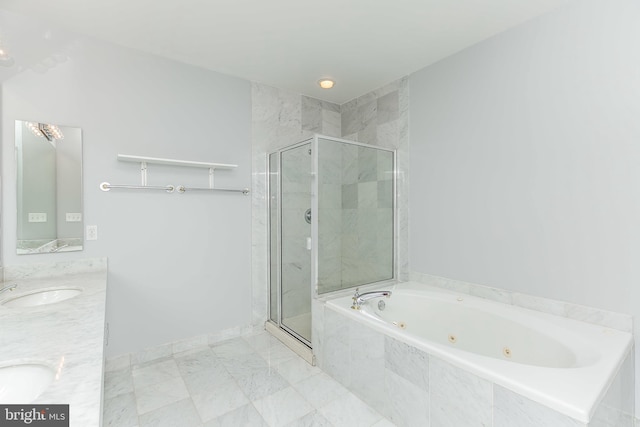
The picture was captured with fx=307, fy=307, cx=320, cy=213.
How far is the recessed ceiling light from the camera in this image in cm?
290

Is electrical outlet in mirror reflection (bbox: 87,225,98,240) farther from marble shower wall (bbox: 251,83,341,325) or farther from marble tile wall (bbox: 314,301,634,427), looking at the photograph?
marble tile wall (bbox: 314,301,634,427)

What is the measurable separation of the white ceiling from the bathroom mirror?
76cm

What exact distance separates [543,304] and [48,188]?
10.9 feet

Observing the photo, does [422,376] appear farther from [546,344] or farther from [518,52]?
[518,52]

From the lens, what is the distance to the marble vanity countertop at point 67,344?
2.40ft

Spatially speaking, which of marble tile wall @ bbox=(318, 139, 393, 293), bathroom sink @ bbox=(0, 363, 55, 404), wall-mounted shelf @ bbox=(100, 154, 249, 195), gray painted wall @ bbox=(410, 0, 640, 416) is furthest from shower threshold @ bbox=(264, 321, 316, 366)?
bathroom sink @ bbox=(0, 363, 55, 404)

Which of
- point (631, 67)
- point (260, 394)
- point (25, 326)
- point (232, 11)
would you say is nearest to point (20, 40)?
point (232, 11)

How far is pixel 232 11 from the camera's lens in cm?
192

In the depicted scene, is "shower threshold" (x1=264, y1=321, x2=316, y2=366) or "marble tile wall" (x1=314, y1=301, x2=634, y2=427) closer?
"marble tile wall" (x1=314, y1=301, x2=634, y2=427)

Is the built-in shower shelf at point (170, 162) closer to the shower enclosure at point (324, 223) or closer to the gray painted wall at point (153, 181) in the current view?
the gray painted wall at point (153, 181)

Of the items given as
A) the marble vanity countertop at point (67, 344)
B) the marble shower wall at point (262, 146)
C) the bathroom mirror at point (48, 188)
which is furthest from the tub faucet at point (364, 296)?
the bathroom mirror at point (48, 188)

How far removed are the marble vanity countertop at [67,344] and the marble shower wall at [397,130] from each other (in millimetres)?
2275

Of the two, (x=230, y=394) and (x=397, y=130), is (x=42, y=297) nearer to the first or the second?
(x=230, y=394)

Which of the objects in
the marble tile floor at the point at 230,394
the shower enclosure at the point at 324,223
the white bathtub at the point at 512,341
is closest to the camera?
the white bathtub at the point at 512,341
